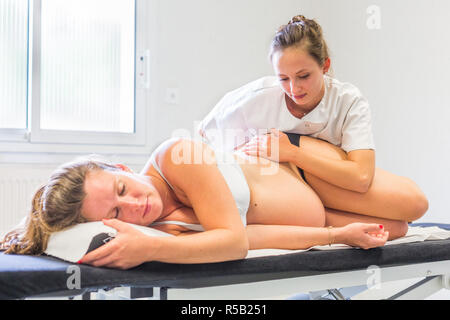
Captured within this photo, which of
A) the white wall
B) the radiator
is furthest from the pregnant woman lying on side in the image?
the white wall

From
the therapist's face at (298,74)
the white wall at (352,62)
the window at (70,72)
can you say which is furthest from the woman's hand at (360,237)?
the window at (70,72)

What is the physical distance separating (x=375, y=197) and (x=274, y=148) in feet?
1.18

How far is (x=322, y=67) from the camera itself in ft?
5.19

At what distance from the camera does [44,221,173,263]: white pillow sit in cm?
107

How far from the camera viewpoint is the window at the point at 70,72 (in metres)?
2.90

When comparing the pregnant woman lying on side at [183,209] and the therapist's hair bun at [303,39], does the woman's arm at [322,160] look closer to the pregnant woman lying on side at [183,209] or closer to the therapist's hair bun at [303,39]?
the pregnant woman lying on side at [183,209]

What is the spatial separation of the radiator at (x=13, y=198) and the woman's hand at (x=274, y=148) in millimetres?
1632

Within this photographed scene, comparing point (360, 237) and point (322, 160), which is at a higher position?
point (322, 160)

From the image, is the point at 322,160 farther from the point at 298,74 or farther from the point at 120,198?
the point at 120,198

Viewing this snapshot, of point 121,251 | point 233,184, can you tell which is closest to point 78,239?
point 121,251

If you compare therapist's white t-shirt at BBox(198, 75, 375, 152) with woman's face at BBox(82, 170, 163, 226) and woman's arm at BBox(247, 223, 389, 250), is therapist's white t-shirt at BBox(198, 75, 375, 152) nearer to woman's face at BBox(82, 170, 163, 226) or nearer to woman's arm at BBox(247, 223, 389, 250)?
woman's arm at BBox(247, 223, 389, 250)

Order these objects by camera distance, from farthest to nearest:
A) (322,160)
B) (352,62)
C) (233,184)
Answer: (352,62)
(322,160)
(233,184)

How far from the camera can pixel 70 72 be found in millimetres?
3076

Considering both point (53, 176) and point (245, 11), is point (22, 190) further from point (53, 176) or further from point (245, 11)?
point (245, 11)
